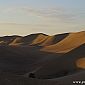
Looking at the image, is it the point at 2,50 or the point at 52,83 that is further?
the point at 2,50

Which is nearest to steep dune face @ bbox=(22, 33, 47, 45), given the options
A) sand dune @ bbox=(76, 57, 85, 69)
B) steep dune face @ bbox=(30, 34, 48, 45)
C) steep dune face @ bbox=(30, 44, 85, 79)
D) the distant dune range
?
steep dune face @ bbox=(30, 34, 48, 45)

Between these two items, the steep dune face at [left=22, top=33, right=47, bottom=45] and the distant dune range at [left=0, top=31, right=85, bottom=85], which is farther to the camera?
the steep dune face at [left=22, top=33, right=47, bottom=45]

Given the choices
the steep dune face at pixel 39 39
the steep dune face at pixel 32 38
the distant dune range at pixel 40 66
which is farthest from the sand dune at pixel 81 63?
the steep dune face at pixel 32 38

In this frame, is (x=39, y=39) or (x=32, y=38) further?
(x=32, y=38)

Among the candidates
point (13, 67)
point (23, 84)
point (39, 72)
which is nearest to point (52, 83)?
point (23, 84)

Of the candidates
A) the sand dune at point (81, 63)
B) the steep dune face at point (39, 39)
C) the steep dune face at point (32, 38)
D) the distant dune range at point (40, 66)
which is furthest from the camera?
the steep dune face at point (32, 38)

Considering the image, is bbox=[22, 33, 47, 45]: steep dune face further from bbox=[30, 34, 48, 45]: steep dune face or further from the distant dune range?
the distant dune range

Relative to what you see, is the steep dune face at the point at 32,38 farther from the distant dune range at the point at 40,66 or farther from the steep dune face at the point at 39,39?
the distant dune range at the point at 40,66

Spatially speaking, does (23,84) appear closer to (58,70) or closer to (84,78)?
(84,78)

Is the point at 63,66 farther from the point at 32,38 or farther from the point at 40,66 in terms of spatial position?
the point at 32,38

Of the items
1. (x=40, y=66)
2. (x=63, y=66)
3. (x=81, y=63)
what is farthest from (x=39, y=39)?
(x=81, y=63)

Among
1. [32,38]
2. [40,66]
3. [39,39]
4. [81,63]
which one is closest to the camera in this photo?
[81,63]

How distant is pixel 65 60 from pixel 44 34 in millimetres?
70899

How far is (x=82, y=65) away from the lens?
34.8 meters
